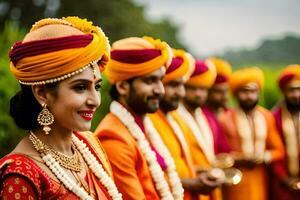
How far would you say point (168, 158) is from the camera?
511 cm

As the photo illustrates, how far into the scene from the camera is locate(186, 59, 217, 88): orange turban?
7.72 m

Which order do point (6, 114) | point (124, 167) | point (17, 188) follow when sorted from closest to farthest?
point (17, 188), point (124, 167), point (6, 114)

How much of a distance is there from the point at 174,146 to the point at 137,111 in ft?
2.74

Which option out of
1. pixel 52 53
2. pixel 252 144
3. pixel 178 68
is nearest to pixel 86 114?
pixel 52 53

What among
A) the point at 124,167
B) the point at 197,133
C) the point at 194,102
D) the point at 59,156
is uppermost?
the point at 194,102

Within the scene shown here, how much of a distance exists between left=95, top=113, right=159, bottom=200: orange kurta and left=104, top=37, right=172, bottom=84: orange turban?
13.6 inches


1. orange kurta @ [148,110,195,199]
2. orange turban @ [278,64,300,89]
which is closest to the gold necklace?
orange kurta @ [148,110,195,199]

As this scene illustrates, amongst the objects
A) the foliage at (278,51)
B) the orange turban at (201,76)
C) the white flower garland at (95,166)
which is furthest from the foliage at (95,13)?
the white flower garland at (95,166)

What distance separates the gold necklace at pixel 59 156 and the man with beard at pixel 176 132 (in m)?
1.84

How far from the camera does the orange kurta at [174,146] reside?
5539mm

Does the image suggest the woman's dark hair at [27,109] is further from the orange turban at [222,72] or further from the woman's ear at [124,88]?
the orange turban at [222,72]

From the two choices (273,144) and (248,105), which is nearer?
(273,144)

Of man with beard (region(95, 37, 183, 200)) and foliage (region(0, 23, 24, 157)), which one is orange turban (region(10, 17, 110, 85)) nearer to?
man with beard (region(95, 37, 183, 200))

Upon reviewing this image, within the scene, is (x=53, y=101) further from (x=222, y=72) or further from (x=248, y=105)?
(x=222, y=72)
